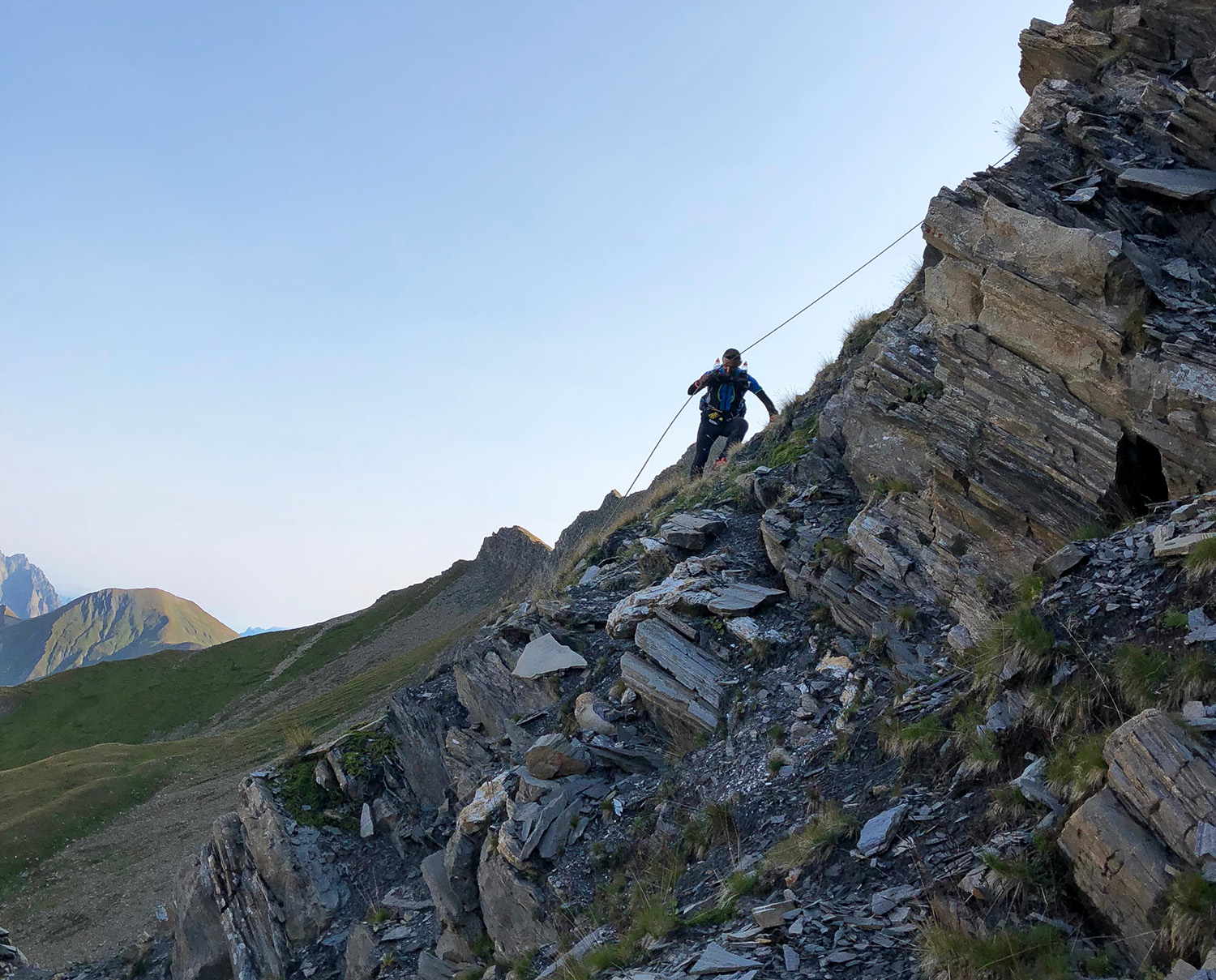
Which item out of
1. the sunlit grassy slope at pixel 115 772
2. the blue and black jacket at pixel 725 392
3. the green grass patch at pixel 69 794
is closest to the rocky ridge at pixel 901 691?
the blue and black jacket at pixel 725 392

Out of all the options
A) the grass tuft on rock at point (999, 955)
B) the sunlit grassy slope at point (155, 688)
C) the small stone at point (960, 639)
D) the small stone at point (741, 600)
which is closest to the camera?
the grass tuft on rock at point (999, 955)

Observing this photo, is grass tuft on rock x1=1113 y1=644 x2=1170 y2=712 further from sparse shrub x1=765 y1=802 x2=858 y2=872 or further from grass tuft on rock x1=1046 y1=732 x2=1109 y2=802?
sparse shrub x1=765 y1=802 x2=858 y2=872

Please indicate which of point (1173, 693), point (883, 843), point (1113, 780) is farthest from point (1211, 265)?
point (883, 843)

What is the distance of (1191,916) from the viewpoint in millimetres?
5637

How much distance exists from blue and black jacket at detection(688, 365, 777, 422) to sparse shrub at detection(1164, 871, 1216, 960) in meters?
17.2

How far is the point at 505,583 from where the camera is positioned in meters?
68.8

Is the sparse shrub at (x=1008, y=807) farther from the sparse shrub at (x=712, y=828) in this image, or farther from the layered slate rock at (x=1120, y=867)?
the sparse shrub at (x=712, y=828)

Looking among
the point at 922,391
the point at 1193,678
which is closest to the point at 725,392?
the point at 922,391

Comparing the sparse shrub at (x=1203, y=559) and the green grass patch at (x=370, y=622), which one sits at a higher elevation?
the green grass patch at (x=370, y=622)

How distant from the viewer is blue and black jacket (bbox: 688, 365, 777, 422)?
22.8m

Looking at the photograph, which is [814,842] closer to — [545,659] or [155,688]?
[545,659]

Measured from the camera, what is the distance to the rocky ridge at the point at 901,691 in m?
6.95

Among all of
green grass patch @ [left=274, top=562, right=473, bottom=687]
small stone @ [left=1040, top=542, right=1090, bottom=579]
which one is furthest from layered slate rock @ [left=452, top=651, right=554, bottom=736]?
green grass patch @ [left=274, top=562, right=473, bottom=687]

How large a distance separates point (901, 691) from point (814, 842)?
2.94 meters
